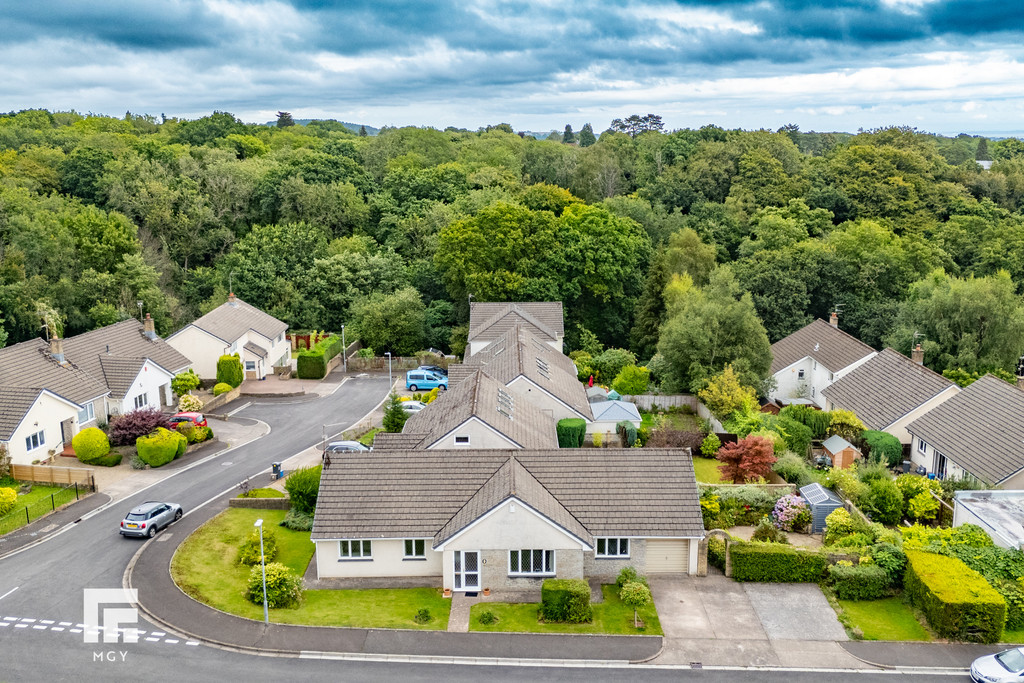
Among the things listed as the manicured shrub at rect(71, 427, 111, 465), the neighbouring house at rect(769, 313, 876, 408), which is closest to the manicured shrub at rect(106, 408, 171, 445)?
the manicured shrub at rect(71, 427, 111, 465)

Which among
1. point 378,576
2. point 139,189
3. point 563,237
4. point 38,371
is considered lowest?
point 378,576

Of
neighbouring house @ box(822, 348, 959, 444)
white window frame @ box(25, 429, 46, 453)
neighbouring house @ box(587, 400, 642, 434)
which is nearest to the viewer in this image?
white window frame @ box(25, 429, 46, 453)

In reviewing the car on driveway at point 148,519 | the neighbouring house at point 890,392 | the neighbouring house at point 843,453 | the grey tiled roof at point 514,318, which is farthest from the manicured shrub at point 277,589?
the neighbouring house at point 890,392

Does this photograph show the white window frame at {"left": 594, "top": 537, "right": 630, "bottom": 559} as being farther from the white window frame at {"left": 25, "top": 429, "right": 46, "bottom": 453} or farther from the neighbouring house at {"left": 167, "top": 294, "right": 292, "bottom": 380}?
the neighbouring house at {"left": 167, "top": 294, "right": 292, "bottom": 380}

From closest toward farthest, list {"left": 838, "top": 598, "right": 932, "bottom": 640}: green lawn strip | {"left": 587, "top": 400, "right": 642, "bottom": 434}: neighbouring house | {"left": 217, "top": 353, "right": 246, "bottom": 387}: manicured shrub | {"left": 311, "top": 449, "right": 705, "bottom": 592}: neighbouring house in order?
{"left": 838, "top": 598, "right": 932, "bottom": 640}: green lawn strip, {"left": 311, "top": 449, "right": 705, "bottom": 592}: neighbouring house, {"left": 587, "top": 400, "right": 642, "bottom": 434}: neighbouring house, {"left": 217, "top": 353, "right": 246, "bottom": 387}: manicured shrub

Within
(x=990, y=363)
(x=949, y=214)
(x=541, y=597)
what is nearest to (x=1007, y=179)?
(x=949, y=214)

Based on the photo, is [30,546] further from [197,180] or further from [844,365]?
[197,180]
